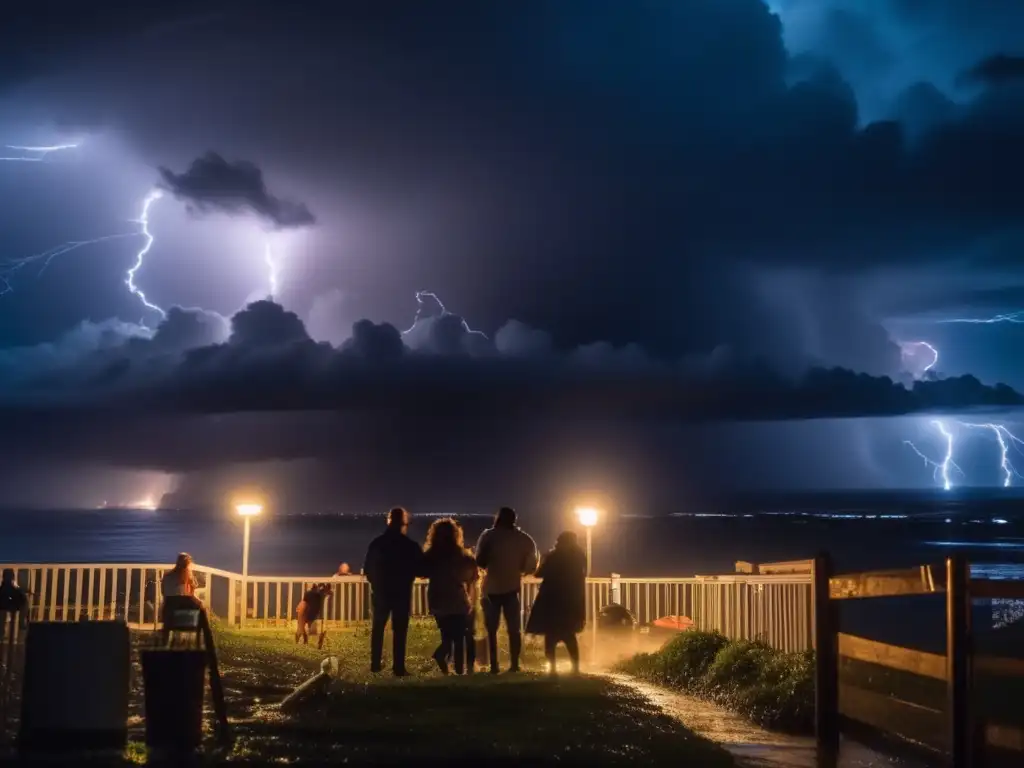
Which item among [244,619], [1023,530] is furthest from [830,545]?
[244,619]

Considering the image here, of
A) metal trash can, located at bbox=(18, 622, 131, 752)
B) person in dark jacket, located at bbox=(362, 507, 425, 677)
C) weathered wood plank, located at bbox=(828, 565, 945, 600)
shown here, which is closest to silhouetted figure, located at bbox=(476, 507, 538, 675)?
person in dark jacket, located at bbox=(362, 507, 425, 677)

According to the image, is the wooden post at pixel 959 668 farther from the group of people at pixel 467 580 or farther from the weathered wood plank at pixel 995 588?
the group of people at pixel 467 580

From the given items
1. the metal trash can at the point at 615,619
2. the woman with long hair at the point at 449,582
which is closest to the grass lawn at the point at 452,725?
the woman with long hair at the point at 449,582

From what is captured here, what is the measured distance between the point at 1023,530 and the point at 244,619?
109 meters

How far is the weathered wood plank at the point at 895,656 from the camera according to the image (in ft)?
29.0

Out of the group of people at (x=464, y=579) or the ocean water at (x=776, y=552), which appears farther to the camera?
the ocean water at (x=776, y=552)

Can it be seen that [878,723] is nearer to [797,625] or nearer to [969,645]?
[969,645]

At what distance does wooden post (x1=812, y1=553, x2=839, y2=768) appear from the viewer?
33.9 feet

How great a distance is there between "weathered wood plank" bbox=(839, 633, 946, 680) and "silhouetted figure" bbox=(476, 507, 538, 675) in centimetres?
409

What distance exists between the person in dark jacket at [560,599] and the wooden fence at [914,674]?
341 cm

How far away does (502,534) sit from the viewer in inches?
533

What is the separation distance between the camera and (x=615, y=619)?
19.8m

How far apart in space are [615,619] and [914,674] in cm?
1011

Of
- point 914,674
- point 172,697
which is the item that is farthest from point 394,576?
point 914,674
